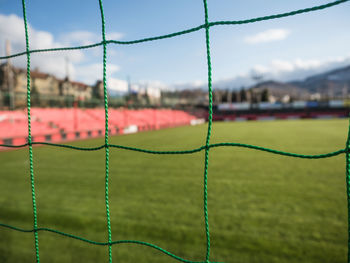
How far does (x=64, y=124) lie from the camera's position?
12516mm

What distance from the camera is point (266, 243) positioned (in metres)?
1.86

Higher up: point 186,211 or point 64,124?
point 64,124

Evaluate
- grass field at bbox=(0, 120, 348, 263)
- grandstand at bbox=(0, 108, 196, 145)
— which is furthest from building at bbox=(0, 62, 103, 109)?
grass field at bbox=(0, 120, 348, 263)

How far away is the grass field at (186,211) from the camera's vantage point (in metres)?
1.81

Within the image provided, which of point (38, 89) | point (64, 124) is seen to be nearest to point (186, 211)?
point (64, 124)

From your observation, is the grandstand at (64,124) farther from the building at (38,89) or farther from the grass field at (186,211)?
the grass field at (186,211)

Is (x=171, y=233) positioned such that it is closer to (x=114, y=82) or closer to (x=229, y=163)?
(x=229, y=163)

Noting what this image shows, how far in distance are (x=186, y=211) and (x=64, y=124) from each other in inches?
458

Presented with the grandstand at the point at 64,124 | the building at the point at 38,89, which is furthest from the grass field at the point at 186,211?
the building at the point at 38,89

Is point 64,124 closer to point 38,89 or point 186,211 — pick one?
point 186,211

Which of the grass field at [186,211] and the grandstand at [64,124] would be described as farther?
the grandstand at [64,124]

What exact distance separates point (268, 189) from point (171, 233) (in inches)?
63.3

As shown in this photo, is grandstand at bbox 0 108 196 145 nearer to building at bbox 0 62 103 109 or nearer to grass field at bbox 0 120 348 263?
building at bbox 0 62 103 109

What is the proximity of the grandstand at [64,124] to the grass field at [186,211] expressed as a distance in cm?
567
